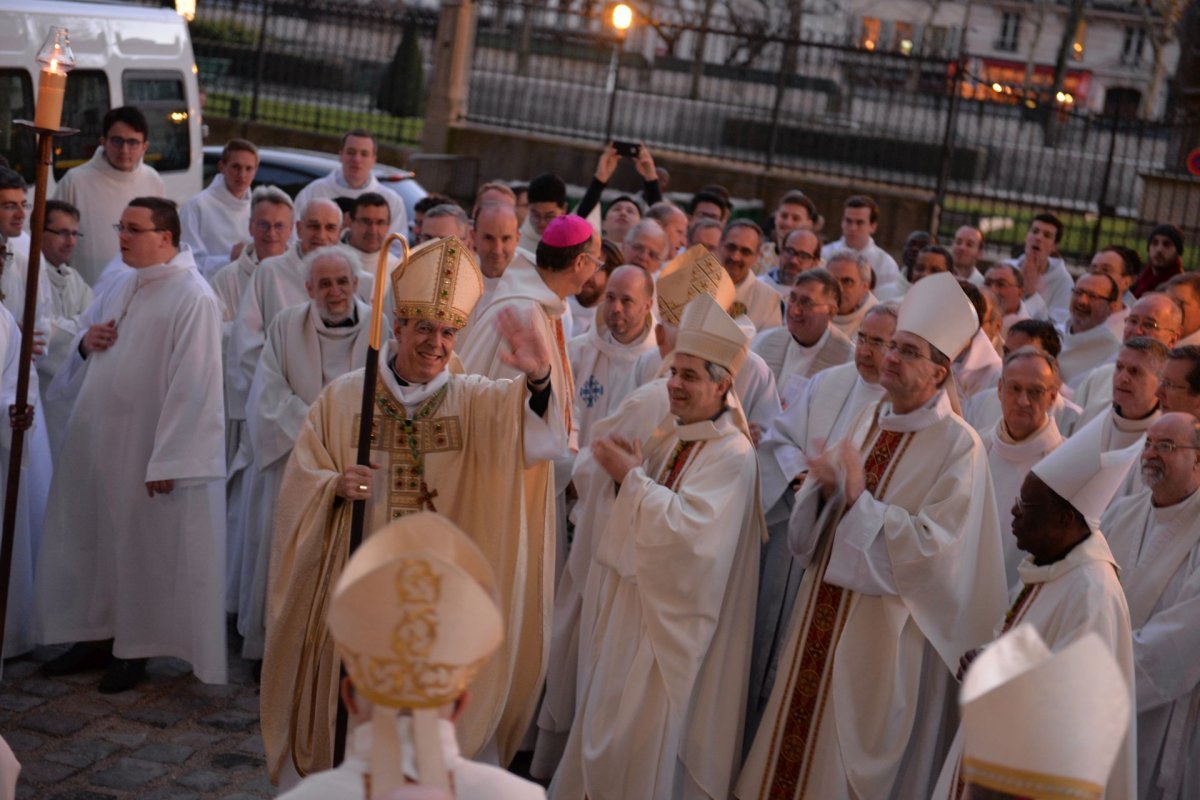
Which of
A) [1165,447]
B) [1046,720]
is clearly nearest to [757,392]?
[1165,447]

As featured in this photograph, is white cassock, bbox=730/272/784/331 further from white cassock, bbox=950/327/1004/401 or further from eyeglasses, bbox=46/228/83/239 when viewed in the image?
eyeglasses, bbox=46/228/83/239

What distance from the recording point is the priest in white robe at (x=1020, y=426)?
6789 millimetres

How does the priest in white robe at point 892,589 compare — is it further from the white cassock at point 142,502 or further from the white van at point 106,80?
the white van at point 106,80

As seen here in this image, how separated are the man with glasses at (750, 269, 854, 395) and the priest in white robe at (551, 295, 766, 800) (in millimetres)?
2073

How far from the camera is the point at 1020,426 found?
22.6 ft

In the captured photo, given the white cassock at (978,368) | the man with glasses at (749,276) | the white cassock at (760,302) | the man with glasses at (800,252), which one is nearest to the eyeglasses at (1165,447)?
the white cassock at (978,368)

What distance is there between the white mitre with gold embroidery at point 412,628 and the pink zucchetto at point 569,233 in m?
4.38

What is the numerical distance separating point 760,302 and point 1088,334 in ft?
6.43

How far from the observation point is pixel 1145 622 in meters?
6.03

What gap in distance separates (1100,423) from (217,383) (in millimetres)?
3920

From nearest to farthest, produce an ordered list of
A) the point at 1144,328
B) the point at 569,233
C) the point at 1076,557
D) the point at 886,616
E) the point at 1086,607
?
the point at 1086,607 → the point at 1076,557 → the point at 886,616 → the point at 569,233 → the point at 1144,328

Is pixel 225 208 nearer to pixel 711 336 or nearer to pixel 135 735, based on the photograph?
pixel 135 735

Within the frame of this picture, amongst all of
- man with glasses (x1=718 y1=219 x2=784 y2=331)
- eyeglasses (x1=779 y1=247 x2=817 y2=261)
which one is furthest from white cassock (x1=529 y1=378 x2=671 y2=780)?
eyeglasses (x1=779 y1=247 x2=817 y2=261)

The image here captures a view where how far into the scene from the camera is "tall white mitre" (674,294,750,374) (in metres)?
6.04
